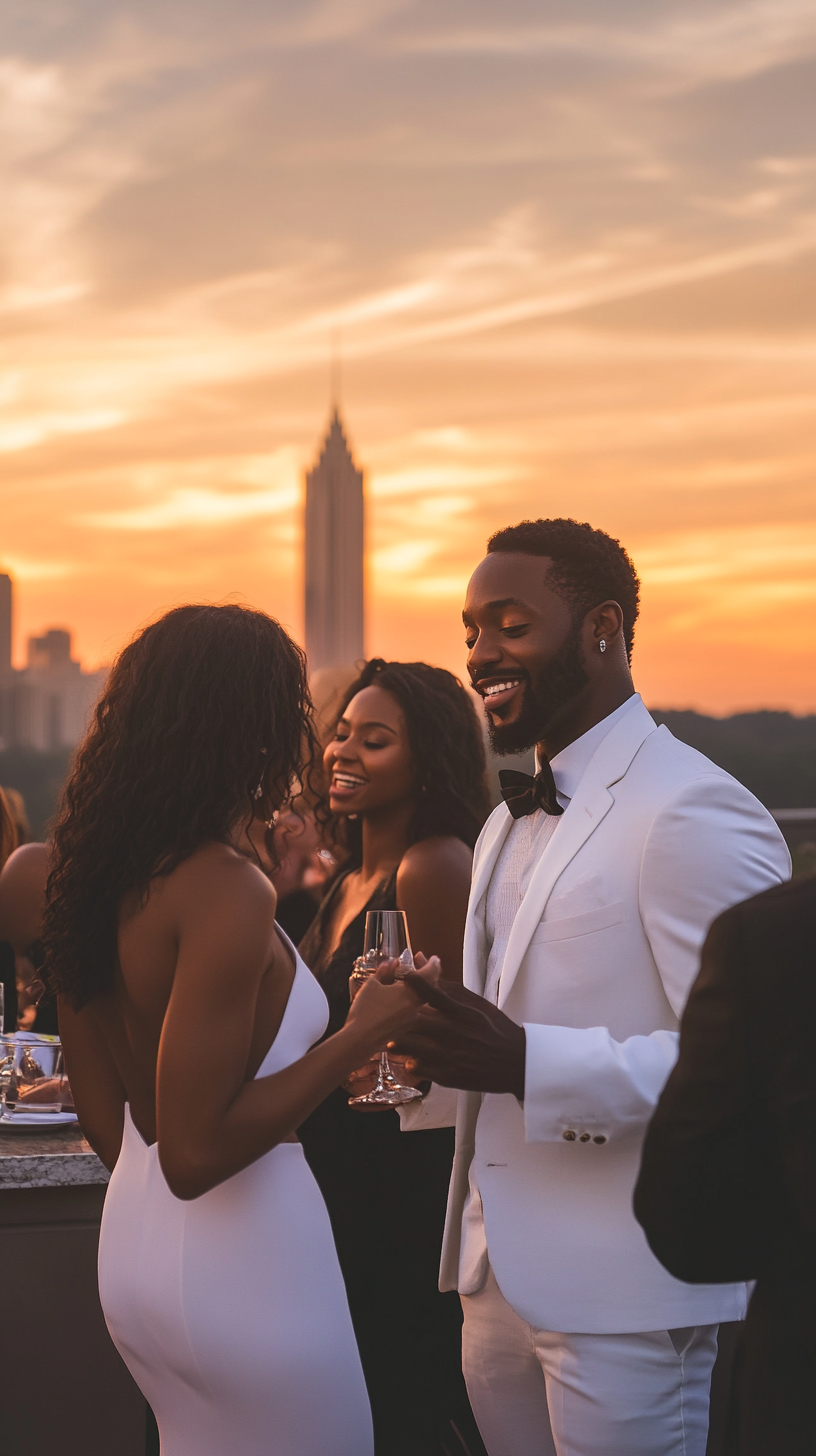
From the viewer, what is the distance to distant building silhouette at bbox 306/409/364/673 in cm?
15525

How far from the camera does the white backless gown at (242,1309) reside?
228cm

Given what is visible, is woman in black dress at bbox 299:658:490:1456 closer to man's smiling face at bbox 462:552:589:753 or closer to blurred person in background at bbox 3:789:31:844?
man's smiling face at bbox 462:552:589:753

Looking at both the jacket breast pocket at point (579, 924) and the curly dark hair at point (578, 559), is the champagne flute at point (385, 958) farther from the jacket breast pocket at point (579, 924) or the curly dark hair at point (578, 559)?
the curly dark hair at point (578, 559)

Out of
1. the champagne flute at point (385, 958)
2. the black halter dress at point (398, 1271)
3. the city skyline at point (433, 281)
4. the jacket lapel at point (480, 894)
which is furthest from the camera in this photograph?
the city skyline at point (433, 281)

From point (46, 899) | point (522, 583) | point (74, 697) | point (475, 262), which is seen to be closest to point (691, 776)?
point (522, 583)

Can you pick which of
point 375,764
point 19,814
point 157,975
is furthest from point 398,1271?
point 19,814

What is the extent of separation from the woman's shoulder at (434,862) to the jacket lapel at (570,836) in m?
1.51

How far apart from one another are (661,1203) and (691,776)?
3.38 ft

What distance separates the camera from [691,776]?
2.33m

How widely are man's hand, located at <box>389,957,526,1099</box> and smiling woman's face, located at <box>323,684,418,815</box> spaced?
192 centimetres

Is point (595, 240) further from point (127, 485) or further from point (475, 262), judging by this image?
point (127, 485)

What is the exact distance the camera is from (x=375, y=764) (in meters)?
4.23

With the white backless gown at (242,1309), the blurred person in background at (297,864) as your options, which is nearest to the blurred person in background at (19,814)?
the blurred person in background at (297,864)

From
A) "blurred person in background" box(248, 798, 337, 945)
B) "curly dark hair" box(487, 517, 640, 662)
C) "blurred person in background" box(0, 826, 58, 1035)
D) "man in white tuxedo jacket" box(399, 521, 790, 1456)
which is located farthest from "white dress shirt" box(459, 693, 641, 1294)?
"blurred person in background" box(0, 826, 58, 1035)
